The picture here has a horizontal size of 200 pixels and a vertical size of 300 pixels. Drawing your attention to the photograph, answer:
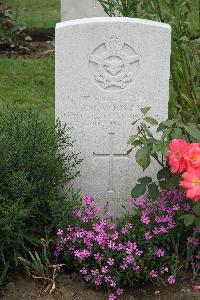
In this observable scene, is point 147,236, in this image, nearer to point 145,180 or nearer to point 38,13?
point 145,180

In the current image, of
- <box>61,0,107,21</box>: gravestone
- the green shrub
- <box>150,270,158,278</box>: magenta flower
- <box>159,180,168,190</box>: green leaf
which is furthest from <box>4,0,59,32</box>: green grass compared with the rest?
<box>150,270,158,278</box>: magenta flower

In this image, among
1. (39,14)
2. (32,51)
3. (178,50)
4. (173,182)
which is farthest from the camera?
(39,14)

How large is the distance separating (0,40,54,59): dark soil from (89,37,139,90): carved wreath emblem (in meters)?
4.28

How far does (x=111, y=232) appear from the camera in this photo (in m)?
3.84

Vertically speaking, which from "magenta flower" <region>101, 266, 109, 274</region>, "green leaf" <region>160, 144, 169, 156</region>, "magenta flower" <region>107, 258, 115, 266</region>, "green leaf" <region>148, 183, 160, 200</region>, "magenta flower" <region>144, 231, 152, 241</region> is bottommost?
"magenta flower" <region>101, 266, 109, 274</region>

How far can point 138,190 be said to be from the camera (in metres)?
3.70

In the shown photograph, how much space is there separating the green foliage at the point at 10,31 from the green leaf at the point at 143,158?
5051 millimetres

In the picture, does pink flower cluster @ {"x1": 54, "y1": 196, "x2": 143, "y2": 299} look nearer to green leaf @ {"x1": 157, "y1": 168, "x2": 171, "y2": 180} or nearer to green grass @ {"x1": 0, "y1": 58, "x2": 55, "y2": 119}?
green leaf @ {"x1": 157, "y1": 168, "x2": 171, "y2": 180}

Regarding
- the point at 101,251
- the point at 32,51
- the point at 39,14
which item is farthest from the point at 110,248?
the point at 39,14

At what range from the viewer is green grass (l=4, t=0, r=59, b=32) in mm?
9187

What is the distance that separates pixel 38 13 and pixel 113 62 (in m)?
6.49

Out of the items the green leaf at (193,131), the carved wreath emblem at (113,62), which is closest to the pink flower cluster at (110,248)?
the green leaf at (193,131)

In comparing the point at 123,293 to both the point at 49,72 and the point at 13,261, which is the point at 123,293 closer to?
the point at 13,261

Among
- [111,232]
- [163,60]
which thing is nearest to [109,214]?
[111,232]
